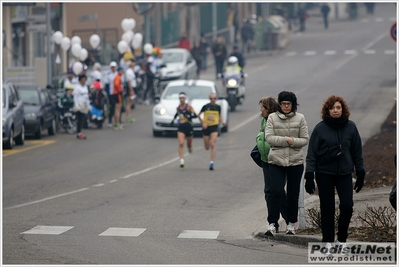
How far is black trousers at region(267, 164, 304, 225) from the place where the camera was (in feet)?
36.6

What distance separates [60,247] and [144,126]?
18.3m

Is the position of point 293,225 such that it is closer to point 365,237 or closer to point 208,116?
point 365,237

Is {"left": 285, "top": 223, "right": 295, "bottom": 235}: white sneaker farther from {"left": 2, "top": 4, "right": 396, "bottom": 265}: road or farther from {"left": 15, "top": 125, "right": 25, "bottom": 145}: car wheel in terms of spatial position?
{"left": 15, "top": 125, "right": 25, "bottom": 145}: car wheel

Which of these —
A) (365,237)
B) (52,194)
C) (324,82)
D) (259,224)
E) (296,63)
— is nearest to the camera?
(365,237)

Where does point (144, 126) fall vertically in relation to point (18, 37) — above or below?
below

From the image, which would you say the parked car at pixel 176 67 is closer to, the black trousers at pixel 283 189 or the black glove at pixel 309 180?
the black trousers at pixel 283 189

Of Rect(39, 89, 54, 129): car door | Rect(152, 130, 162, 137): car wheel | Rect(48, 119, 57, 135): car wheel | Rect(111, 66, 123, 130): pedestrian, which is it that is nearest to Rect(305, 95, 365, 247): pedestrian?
Rect(152, 130, 162, 137): car wheel

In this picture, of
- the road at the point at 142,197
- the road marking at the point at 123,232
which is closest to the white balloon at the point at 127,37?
the road at the point at 142,197

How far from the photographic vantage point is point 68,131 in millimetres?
27469

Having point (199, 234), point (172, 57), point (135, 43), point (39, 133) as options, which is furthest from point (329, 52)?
point (199, 234)

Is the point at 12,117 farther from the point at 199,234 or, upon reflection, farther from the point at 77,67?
the point at 199,234

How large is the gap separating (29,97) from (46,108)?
587 mm

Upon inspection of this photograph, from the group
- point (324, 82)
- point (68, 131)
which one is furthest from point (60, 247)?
point (324, 82)

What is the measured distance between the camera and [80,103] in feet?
85.6
